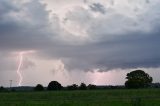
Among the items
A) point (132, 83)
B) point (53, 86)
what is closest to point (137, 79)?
point (132, 83)

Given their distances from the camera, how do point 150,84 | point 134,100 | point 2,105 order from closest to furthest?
1. point 134,100
2. point 2,105
3. point 150,84

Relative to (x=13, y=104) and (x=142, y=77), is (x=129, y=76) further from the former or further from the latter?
(x=13, y=104)

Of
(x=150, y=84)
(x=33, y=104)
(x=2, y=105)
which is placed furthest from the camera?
(x=150, y=84)

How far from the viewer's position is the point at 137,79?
14612 cm

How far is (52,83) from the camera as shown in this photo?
141750 millimetres

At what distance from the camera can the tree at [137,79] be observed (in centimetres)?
14438

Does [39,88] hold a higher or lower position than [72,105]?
higher

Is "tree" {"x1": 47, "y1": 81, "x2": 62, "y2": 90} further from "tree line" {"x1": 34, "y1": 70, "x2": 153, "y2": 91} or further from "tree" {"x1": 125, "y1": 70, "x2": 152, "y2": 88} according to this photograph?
"tree" {"x1": 125, "y1": 70, "x2": 152, "y2": 88}

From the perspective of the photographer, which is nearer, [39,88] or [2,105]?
[2,105]

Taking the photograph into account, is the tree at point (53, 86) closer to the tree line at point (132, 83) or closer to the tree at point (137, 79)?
the tree line at point (132, 83)

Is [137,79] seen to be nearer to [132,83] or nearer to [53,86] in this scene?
[132,83]

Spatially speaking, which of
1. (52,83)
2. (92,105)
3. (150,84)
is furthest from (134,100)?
(150,84)

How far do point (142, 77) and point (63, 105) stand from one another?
116 metres

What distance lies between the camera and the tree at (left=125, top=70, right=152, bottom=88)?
144 m
